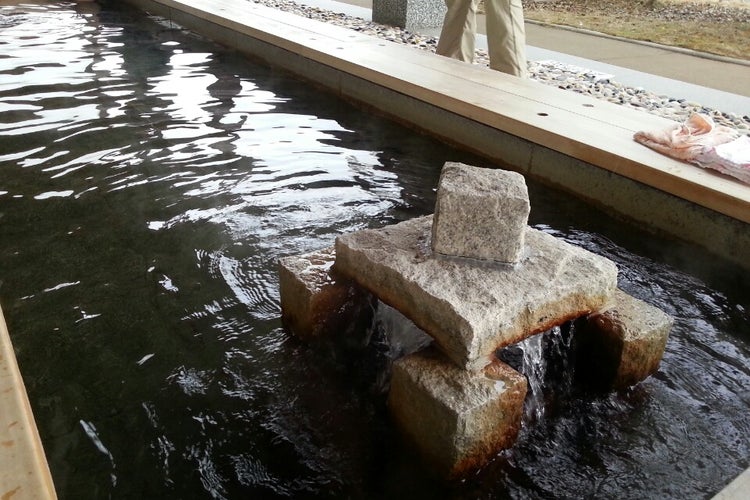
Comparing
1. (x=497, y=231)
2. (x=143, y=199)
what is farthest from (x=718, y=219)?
(x=143, y=199)

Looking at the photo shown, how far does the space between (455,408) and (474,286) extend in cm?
49

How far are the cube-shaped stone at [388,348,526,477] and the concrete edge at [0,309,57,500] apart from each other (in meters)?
1.14

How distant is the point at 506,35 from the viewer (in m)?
6.20

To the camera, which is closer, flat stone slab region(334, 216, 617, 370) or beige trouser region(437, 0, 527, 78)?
flat stone slab region(334, 216, 617, 370)

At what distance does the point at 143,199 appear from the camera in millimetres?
4133

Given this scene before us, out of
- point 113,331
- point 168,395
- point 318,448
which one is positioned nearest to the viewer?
point 318,448

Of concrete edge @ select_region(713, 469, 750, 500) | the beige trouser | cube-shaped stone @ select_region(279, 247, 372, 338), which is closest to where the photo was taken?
concrete edge @ select_region(713, 469, 750, 500)

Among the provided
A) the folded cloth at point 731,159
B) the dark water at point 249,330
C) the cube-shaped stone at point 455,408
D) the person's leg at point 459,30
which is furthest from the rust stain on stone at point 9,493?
the person's leg at point 459,30

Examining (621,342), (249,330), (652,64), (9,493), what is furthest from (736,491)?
(652,64)

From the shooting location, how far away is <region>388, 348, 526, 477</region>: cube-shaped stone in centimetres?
206

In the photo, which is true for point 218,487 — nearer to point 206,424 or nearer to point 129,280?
point 206,424

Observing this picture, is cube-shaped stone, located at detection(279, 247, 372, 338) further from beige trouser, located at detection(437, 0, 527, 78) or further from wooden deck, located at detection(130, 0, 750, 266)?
beige trouser, located at detection(437, 0, 527, 78)

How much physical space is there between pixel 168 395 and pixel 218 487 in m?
0.54

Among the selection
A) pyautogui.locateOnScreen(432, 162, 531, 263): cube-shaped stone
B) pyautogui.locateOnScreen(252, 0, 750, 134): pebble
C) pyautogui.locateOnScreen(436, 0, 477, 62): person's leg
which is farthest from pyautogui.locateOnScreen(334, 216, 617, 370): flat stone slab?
pyautogui.locateOnScreen(436, 0, 477, 62): person's leg
